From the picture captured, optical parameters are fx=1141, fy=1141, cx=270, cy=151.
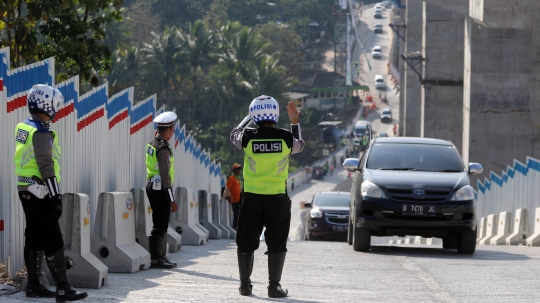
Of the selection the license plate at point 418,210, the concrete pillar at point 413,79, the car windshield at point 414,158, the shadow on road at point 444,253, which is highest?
the concrete pillar at point 413,79

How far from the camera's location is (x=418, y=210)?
14.4 metres

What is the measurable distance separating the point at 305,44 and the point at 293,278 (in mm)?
138751

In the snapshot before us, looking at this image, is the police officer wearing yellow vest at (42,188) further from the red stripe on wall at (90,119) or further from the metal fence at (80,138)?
the red stripe on wall at (90,119)

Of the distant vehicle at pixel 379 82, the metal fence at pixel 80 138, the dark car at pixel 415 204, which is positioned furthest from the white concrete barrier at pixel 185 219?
the distant vehicle at pixel 379 82

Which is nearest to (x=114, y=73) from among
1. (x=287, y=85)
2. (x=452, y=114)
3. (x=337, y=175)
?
(x=287, y=85)

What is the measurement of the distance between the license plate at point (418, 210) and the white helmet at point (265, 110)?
5295 mm

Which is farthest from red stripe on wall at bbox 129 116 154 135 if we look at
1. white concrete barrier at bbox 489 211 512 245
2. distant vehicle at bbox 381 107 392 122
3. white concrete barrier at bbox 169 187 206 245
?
distant vehicle at bbox 381 107 392 122

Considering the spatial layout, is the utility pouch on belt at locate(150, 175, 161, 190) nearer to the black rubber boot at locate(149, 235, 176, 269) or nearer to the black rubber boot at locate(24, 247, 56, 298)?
the black rubber boot at locate(149, 235, 176, 269)

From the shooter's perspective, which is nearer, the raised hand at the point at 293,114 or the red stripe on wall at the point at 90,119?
the raised hand at the point at 293,114

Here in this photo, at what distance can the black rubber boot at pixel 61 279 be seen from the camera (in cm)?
862

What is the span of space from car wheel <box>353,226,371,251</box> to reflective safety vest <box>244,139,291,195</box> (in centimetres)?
558

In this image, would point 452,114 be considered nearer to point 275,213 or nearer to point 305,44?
point 275,213

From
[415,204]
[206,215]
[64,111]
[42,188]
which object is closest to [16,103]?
[64,111]

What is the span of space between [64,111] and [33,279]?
249cm
